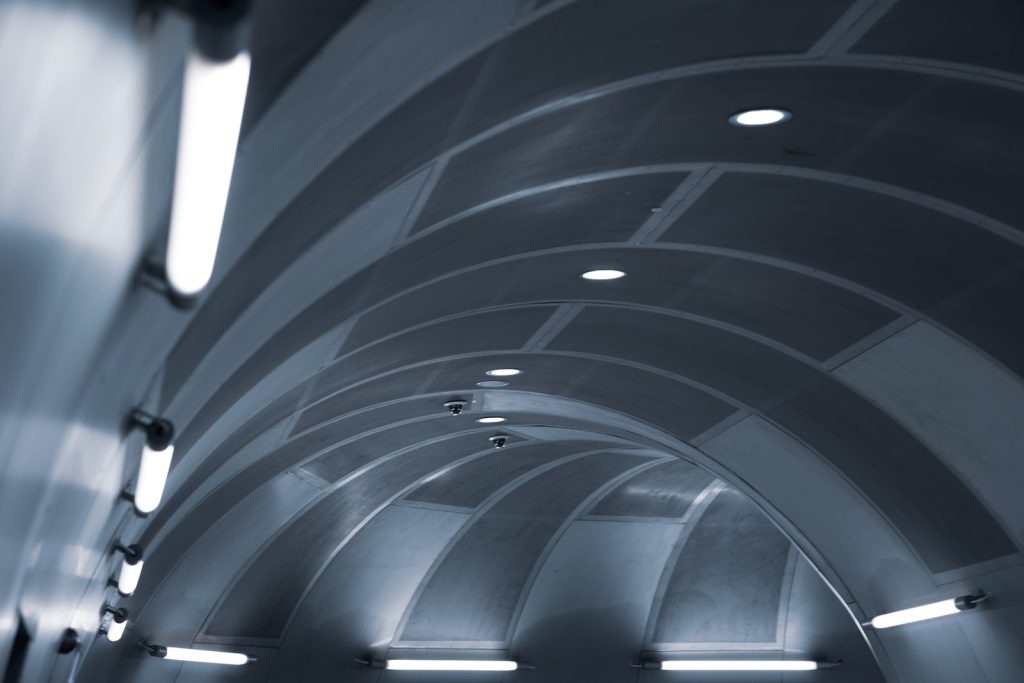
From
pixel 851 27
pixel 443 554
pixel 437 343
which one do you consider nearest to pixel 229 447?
pixel 437 343

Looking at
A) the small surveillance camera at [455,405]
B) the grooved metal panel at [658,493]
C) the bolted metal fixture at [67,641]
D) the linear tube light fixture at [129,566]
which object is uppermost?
the grooved metal panel at [658,493]

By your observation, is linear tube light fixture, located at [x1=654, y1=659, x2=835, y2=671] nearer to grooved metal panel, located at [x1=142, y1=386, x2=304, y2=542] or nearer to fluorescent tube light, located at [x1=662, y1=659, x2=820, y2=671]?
fluorescent tube light, located at [x1=662, y1=659, x2=820, y2=671]

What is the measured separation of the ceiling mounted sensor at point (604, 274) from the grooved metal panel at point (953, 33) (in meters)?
5.53

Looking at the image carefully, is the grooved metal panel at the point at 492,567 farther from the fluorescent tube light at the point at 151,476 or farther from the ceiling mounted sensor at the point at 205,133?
the ceiling mounted sensor at the point at 205,133

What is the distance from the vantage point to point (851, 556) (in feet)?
56.7

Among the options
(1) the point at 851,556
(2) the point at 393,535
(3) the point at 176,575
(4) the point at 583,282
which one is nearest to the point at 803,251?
(4) the point at 583,282

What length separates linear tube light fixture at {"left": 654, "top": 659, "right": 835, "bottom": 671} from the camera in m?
28.5

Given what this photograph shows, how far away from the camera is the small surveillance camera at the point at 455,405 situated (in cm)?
2092

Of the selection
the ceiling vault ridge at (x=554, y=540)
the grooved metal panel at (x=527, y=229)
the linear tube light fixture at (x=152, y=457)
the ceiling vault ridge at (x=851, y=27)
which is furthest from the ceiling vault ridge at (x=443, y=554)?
the linear tube light fixture at (x=152, y=457)

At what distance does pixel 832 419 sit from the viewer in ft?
51.1

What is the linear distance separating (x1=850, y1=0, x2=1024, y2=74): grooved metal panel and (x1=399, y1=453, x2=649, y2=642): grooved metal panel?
819 inches

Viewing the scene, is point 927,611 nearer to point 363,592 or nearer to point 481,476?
point 481,476

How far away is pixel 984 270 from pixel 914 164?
174cm

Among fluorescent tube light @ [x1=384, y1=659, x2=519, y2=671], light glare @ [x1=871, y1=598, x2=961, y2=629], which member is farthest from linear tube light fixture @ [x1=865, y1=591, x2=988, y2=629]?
fluorescent tube light @ [x1=384, y1=659, x2=519, y2=671]
